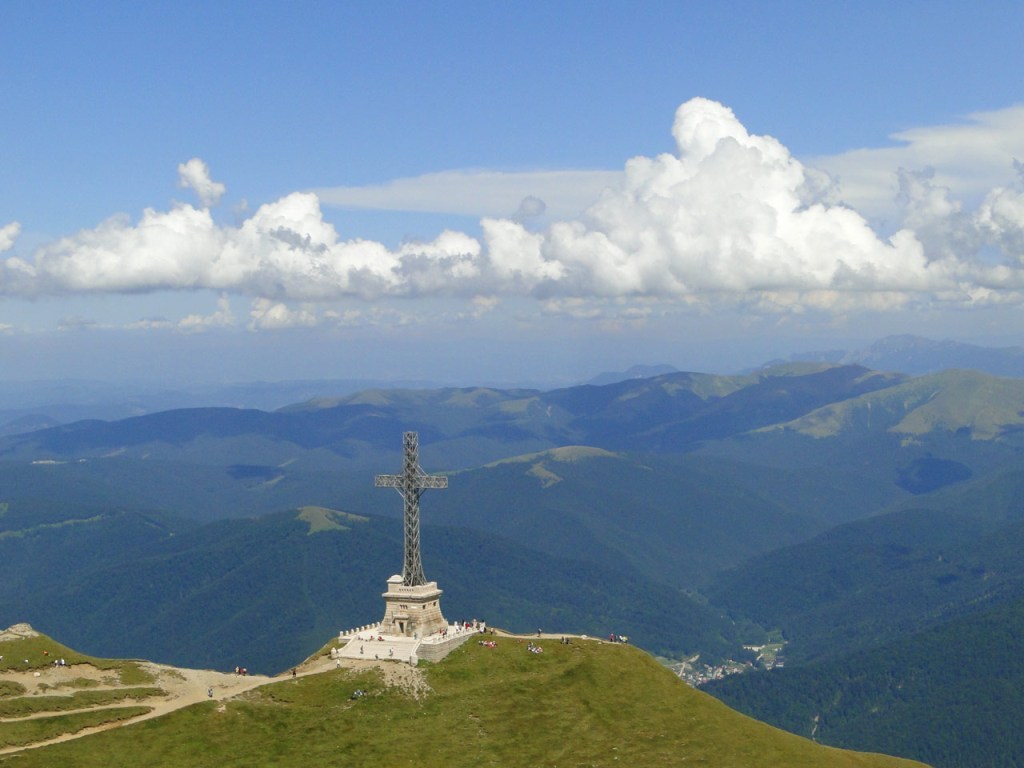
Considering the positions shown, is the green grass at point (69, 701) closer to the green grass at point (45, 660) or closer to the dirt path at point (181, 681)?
the dirt path at point (181, 681)

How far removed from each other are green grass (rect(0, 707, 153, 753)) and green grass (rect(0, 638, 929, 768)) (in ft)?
11.5

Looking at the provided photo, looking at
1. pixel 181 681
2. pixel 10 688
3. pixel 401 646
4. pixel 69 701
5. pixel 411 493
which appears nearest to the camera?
pixel 69 701

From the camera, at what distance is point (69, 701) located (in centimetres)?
13262

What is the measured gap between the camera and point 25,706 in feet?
427

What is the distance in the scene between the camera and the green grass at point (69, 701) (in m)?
129

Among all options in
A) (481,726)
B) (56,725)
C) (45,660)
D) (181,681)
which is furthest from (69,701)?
(481,726)

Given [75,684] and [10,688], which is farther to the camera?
[75,684]

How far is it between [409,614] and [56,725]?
4662 centimetres

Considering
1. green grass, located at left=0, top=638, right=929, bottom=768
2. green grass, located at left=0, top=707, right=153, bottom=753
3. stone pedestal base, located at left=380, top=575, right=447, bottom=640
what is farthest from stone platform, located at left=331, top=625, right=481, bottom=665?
green grass, located at left=0, top=707, right=153, bottom=753

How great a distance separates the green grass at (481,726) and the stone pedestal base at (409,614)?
8192 mm

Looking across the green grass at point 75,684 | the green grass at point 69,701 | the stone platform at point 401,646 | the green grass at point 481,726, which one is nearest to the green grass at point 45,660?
the green grass at point 75,684

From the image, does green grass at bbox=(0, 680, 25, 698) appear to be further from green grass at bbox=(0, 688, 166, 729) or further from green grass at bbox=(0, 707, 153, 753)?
green grass at bbox=(0, 707, 153, 753)

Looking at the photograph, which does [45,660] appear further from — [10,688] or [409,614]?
[409,614]

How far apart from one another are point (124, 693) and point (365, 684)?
25.4 metres
